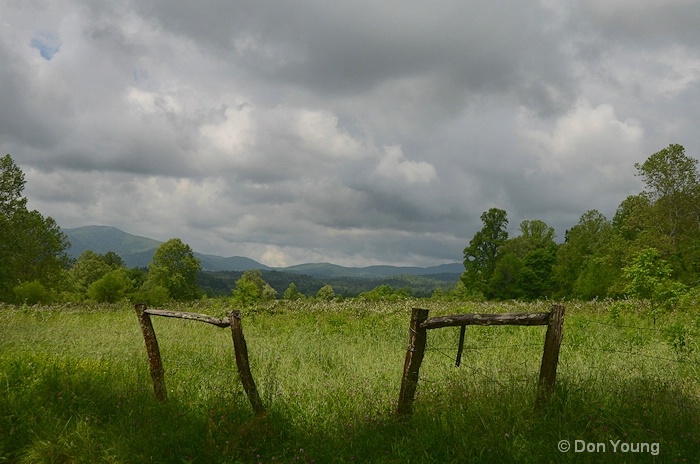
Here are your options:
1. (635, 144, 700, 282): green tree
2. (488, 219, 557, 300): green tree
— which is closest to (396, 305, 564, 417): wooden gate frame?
(635, 144, 700, 282): green tree

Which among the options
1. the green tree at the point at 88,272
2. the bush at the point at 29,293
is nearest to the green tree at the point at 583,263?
the bush at the point at 29,293

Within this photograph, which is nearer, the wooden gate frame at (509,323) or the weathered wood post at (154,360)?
the wooden gate frame at (509,323)

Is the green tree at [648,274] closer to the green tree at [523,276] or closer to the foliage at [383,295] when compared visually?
the foliage at [383,295]

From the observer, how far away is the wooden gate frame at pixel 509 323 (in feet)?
18.9

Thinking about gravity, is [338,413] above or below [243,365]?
below

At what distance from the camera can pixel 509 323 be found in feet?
19.3

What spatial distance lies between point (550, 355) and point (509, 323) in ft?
2.18

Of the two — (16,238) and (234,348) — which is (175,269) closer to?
(16,238)

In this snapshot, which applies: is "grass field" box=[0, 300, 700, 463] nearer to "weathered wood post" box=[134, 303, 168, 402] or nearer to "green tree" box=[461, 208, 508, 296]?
"weathered wood post" box=[134, 303, 168, 402]

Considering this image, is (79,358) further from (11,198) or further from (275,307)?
(11,198)

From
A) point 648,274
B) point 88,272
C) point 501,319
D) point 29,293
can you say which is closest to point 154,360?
point 501,319

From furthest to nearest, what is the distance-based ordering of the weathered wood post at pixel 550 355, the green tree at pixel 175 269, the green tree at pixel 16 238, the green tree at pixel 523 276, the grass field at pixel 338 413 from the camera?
the green tree at pixel 175 269 < the green tree at pixel 523 276 < the green tree at pixel 16 238 < the weathered wood post at pixel 550 355 < the grass field at pixel 338 413

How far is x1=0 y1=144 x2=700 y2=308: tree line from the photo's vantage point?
96.2 feet

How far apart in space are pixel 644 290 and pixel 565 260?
51894 mm
